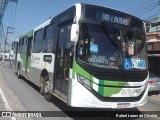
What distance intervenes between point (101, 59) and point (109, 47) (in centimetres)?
46

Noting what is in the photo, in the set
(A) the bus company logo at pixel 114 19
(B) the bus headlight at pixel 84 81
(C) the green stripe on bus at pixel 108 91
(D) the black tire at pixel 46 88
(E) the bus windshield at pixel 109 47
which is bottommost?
(D) the black tire at pixel 46 88

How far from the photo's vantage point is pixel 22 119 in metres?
8.46

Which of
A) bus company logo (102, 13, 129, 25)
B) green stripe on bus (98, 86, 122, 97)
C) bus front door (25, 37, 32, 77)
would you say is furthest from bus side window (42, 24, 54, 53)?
bus front door (25, 37, 32, 77)

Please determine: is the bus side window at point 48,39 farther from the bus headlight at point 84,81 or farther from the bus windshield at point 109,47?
the bus headlight at point 84,81

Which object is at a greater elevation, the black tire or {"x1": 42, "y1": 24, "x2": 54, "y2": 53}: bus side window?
{"x1": 42, "y1": 24, "x2": 54, "y2": 53}: bus side window

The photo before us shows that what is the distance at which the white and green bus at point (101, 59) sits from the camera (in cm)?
808

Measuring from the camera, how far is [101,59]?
8219 millimetres

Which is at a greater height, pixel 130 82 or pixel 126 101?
pixel 130 82

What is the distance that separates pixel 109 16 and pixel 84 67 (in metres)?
1.81

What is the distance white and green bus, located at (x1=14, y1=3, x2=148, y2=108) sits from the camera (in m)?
8.08

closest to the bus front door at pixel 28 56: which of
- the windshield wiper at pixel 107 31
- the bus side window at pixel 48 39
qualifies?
the bus side window at pixel 48 39

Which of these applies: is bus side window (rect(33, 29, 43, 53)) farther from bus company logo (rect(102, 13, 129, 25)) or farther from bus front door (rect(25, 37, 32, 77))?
bus company logo (rect(102, 13, 129, 25))

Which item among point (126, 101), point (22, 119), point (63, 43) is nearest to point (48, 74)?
point (63, 43)

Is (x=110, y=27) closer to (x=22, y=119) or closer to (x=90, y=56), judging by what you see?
(x=90, y=56)
